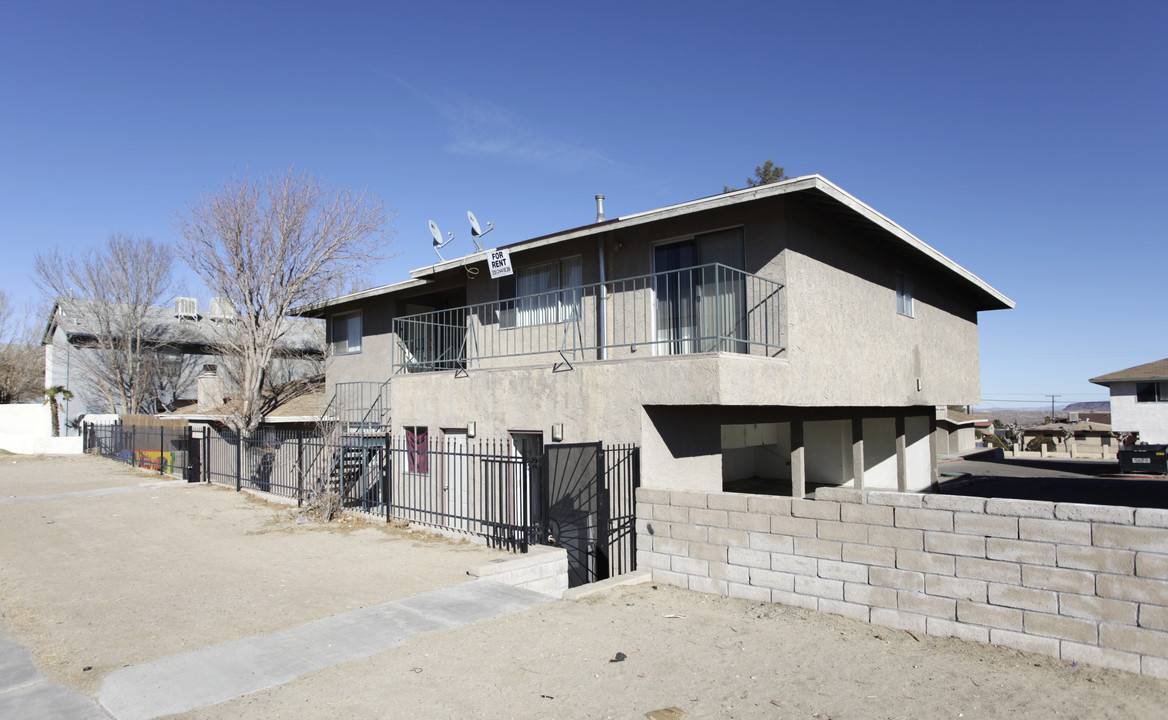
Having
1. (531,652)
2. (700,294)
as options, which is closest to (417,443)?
(700,294)

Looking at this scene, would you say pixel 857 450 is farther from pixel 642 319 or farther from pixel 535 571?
pixel 535 571

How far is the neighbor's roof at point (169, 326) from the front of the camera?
3138cm

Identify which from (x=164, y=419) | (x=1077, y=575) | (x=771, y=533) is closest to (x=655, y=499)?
(x=771, y=533)

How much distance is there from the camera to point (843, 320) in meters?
11.8

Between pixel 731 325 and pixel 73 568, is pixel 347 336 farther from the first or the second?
pixel 731 325

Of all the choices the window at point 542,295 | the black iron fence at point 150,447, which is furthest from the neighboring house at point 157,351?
the window at point 542,295

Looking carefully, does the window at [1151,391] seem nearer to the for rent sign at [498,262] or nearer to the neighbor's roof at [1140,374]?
the neighbor's roof at [1140,374]

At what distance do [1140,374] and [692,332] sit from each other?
3804 centimetres

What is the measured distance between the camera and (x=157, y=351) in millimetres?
32750

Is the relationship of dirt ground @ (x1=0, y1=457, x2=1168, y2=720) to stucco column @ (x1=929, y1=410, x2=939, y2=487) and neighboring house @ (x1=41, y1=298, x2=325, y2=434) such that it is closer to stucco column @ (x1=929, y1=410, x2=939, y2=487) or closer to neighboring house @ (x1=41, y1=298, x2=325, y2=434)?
stucco column @ (x1=929, y1=410, x2=939, y2=487)

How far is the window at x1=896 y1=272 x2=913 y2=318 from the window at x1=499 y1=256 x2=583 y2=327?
6.84 m

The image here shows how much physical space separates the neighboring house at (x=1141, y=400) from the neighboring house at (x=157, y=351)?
41339 mm

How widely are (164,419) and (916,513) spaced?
92.7 ft

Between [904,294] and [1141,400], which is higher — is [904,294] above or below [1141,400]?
above
